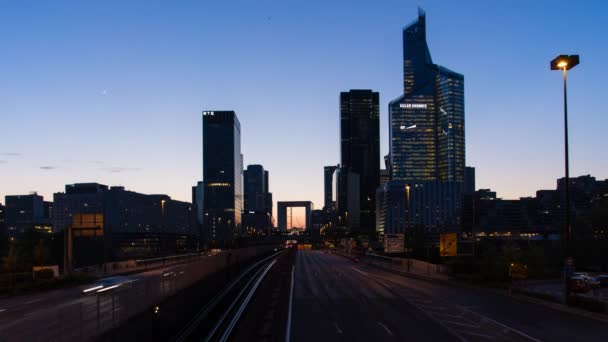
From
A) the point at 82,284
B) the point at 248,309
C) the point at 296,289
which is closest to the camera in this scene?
the point at 248,309

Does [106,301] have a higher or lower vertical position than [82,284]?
higher

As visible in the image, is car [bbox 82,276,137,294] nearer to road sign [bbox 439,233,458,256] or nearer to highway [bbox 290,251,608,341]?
highway [bbox 290,251,608,341]

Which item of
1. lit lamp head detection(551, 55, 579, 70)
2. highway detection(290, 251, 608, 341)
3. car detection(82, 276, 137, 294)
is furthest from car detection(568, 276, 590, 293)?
car detection(82, 276, 137, 294)

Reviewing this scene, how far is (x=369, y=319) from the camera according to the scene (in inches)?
1245

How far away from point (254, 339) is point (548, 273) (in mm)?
45683

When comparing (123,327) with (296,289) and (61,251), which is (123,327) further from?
(61,251)

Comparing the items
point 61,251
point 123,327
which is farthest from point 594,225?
point 123,327

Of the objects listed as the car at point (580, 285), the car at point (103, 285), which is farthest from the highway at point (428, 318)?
the car at point (103, 285)

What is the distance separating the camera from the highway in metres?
25.7

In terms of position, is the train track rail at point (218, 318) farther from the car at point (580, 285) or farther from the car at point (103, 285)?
the car at point (580, 285)

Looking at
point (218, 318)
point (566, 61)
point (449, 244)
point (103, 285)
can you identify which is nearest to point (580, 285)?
point (449, 244)

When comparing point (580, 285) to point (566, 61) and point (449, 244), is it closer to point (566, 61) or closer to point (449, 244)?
point (449, 244)

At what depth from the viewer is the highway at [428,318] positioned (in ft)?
84.4

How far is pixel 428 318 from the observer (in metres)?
31.7
